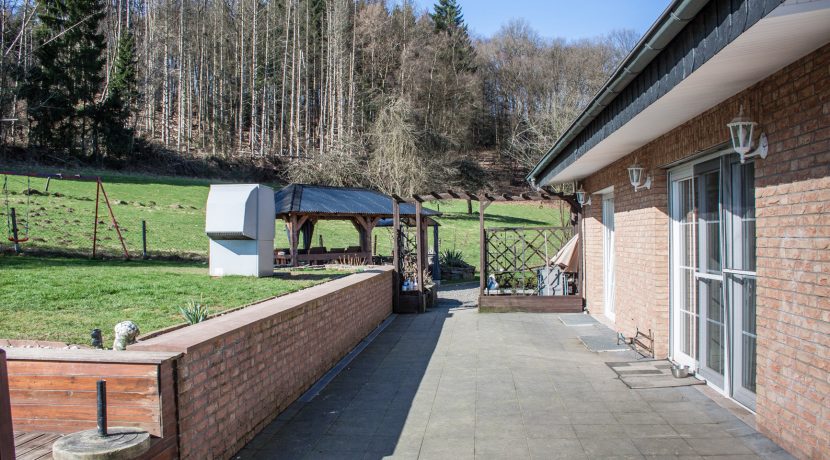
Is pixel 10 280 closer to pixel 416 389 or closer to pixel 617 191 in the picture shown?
pixel 416 389

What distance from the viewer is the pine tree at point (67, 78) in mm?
31641

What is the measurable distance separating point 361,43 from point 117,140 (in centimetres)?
1842

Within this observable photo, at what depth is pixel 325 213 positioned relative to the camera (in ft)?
61.5

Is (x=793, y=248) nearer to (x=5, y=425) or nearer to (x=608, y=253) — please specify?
(x=5, y=425)

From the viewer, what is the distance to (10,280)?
8789 mm

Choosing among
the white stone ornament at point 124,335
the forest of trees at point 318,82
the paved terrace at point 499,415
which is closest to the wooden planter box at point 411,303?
A: the paved terrace at point 499,415

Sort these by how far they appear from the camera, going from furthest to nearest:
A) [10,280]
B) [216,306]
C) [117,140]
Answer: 1. [117,140]
2. [10,280]
3. [216,306]

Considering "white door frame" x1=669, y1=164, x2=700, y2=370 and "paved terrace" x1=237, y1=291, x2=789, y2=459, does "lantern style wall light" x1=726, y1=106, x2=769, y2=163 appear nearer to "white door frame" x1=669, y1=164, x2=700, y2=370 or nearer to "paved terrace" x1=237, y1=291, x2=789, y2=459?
"paved terrace" x1=237, y1=291, x2=789, y2=459

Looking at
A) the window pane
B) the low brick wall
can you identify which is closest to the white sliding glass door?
the window pane

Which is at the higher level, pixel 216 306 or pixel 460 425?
pixel 216 306

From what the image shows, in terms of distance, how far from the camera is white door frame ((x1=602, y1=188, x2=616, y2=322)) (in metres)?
10.8

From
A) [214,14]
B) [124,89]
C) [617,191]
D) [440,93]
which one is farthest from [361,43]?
[617,191]

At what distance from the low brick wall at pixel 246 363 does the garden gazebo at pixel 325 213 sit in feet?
34.5

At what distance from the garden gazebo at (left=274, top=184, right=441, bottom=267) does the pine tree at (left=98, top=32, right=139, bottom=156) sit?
63.1 feet
